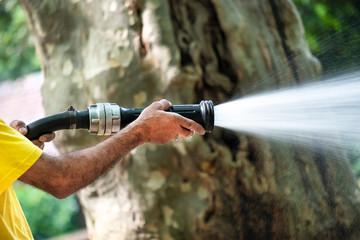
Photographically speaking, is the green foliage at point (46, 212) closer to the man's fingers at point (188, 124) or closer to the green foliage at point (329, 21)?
the green foliage at point (329, 21)

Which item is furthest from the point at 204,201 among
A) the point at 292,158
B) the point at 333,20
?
the point at 333,20

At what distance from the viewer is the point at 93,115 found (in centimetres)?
213

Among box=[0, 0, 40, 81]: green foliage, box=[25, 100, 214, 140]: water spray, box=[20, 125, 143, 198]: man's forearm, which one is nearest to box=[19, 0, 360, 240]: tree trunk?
box=[25, 100, 214, 140]: water spray

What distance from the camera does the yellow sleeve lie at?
1.76m

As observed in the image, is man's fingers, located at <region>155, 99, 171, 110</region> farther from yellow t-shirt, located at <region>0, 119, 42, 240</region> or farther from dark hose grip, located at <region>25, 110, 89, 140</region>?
yellow t-shirt, located at <region>0, 119, 42, 240</region>

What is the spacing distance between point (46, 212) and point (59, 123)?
7645mm

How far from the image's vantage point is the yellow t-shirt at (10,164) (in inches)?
69.4

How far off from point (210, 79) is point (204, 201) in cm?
74

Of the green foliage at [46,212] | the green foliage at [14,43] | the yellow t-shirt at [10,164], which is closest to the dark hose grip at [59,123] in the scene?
the yellow t-shirt at [10,164]

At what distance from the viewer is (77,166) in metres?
1.93

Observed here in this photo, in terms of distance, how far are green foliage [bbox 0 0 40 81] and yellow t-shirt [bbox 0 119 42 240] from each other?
489 cm

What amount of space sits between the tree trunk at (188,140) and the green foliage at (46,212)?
20.3ft

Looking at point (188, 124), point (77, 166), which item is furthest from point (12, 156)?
point (188, 124)

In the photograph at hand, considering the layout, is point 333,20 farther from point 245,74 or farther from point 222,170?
point 222,170
